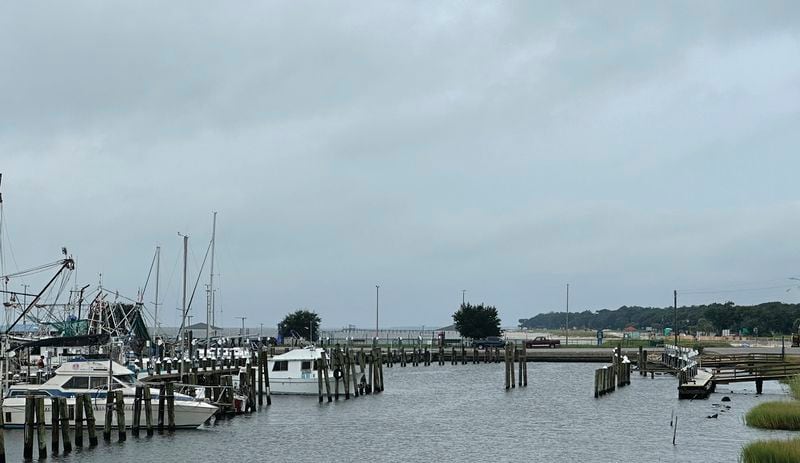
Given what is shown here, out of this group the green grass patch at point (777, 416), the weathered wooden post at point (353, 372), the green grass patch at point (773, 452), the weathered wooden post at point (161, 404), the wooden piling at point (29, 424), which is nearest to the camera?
the green grass patch at point (773, 452)

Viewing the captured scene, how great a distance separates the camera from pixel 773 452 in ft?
109

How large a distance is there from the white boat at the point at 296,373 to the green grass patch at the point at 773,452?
1717 inches

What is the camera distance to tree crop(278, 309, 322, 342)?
16775cm

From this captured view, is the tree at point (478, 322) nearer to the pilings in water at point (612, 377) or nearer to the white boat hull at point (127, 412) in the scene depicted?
the pilings in water at point (612, 377)

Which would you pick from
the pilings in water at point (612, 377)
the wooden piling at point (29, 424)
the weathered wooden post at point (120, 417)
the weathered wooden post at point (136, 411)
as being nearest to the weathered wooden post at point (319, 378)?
the weathered wooden post at point (136, 411)

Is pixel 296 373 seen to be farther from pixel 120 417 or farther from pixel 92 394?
pixel 120 417

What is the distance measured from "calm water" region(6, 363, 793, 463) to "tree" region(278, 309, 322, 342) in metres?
86.1

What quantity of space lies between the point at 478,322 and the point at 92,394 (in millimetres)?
115688

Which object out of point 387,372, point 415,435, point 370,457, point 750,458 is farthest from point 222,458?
point 387,372

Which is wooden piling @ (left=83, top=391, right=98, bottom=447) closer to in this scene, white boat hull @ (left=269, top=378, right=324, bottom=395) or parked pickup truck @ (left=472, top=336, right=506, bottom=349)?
white boat hull @ (left=269, top=378, right=324, bottom=395)

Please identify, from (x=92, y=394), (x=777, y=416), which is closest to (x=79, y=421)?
(x=92, y=394)

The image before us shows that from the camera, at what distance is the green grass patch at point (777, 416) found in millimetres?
48969

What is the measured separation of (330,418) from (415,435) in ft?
29.5

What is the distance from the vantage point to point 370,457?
46750 mm
